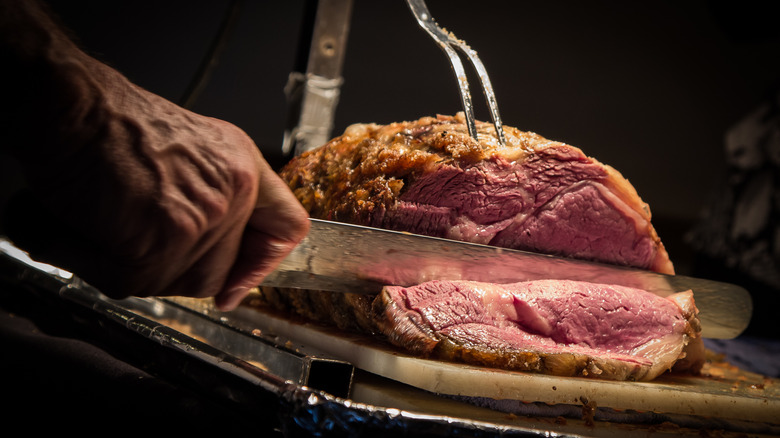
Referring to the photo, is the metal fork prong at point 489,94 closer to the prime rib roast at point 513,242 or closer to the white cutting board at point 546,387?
the prime rib roast at point 513,242

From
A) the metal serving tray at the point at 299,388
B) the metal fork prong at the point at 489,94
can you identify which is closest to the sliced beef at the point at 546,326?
the metal serving tray at the point at 299,388

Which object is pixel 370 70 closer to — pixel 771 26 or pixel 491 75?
pixel 491 75

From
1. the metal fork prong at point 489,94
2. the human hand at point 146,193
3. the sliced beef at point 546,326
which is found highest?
the metal fork prong at point 489,94

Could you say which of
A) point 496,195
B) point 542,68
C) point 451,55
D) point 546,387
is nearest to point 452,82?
point 542,68

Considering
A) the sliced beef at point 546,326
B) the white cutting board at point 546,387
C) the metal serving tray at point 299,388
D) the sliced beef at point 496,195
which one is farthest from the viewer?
the sliced beef at point 496,195

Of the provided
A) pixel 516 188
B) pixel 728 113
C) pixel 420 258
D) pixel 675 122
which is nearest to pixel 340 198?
pixel 420 258

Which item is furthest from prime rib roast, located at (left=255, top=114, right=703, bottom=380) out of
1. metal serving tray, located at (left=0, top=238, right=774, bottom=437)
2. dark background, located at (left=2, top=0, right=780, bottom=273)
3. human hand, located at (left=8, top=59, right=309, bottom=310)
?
dark background, located at (left=2, top=0, right=780, bottom=273)
